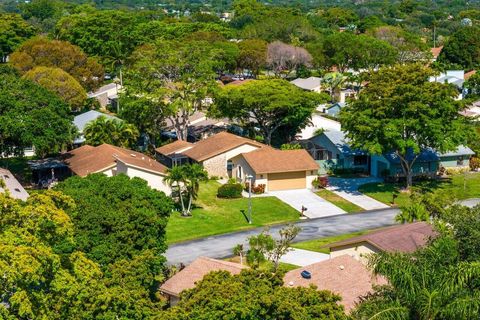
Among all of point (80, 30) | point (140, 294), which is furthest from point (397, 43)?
point (140, 294)

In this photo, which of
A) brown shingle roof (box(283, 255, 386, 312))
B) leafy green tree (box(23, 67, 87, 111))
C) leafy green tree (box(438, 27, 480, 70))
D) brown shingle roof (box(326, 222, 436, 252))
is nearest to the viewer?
brown shingle roof (box(283, 255, 386, 312))

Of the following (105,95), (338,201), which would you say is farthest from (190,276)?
(105,95)

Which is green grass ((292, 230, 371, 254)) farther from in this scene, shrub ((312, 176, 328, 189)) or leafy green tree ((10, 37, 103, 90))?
leafy green tree ((10, 37, 103, 90))

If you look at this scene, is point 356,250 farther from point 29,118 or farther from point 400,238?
point 29,118

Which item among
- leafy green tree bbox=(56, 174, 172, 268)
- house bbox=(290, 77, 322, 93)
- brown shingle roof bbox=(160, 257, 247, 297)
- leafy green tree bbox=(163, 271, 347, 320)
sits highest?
leafy green tree bbox=(163, 271, 347, 320)

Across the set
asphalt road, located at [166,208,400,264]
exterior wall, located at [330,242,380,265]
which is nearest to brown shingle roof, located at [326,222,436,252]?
exterior wall, located at [330,242,380,265]

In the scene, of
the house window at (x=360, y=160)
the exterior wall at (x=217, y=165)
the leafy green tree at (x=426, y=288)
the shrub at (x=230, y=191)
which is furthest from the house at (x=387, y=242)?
the house window at (x=360, y=160)
